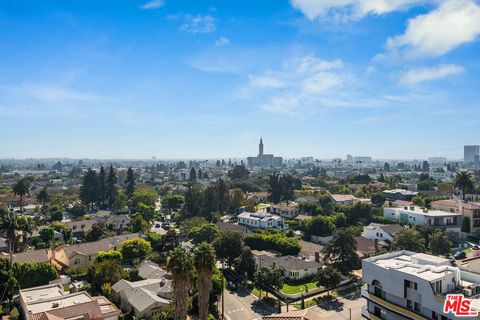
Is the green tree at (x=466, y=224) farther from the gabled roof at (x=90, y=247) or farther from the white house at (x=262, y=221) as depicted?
the gabled roof at (x=90, y=247)

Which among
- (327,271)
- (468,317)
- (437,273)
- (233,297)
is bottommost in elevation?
(233,297)

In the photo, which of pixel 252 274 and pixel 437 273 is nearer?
pixel 437 273

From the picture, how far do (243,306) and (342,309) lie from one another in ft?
36.1

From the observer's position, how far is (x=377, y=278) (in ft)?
102

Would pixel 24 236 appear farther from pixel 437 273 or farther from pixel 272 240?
pixel 437 273

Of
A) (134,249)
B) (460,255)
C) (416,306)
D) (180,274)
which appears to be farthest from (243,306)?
(460,255)

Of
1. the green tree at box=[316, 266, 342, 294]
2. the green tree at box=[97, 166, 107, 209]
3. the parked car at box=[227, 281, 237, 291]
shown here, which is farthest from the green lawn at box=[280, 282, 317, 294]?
the green tree at box=[97, 166, 107, 209]

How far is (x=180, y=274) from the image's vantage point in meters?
27.9

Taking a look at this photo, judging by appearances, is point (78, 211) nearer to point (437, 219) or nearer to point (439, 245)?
point (439, 245)

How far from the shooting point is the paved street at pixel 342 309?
130 feet

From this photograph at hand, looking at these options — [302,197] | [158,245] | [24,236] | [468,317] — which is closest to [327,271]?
[468,317]

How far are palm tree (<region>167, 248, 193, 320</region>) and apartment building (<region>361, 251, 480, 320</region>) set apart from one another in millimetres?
15273

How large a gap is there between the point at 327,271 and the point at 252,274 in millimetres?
10203

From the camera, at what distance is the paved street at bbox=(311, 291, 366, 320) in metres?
39.5
